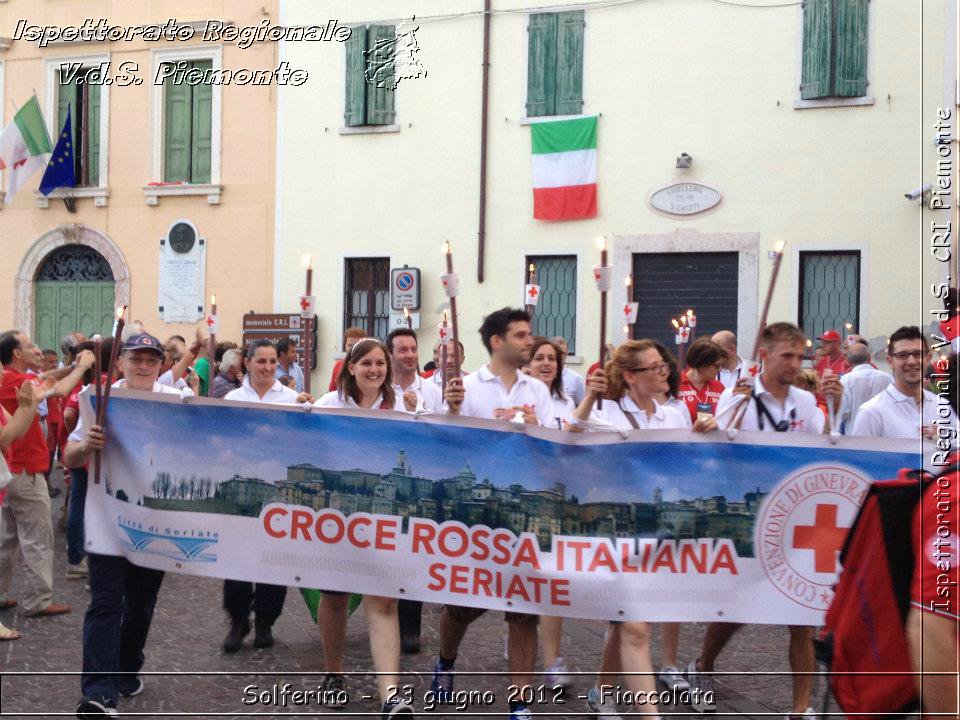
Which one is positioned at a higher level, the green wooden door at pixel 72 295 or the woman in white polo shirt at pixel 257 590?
the green wooden door at pixel 72 295

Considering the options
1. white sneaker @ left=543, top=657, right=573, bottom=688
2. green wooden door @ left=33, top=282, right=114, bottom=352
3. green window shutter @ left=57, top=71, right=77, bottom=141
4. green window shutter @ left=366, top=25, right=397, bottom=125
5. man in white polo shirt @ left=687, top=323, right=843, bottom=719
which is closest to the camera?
man in white polo shirt @ left=687, top=323, right=843, bottom=719

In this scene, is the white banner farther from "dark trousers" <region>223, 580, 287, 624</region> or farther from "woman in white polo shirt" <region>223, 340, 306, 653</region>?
"dark trousers" <region>223, 580, 287, 624</region>

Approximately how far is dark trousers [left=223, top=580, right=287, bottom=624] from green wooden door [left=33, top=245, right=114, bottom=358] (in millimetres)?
16214

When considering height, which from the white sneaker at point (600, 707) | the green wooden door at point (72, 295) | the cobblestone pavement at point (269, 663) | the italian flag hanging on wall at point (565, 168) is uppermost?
the italian flag hanging on wall at point (565, 168)

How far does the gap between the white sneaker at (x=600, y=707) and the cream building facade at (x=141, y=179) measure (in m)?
16.5

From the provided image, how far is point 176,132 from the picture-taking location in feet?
74.9

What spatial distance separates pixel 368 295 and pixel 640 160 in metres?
5.13

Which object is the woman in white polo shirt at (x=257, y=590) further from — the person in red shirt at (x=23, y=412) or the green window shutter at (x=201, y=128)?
the green window shutter at (x=201, y=128)

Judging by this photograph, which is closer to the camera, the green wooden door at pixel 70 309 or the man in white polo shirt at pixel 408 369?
the man in white polo shirt at pixel 408 369

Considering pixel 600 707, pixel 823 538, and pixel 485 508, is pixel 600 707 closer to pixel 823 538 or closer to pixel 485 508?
pixel 485 508

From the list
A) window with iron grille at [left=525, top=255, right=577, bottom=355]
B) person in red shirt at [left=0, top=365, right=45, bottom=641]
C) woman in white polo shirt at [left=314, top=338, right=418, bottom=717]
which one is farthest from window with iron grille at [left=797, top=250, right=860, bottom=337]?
person in red shirt at [left=0, top=365, right=45, bottom=641]

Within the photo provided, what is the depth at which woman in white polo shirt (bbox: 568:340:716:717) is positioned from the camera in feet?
20.1

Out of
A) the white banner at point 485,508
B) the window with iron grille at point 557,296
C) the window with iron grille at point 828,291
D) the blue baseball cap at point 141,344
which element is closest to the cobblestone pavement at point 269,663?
the white banner at point 485,508

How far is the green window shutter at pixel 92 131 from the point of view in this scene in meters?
23.3
